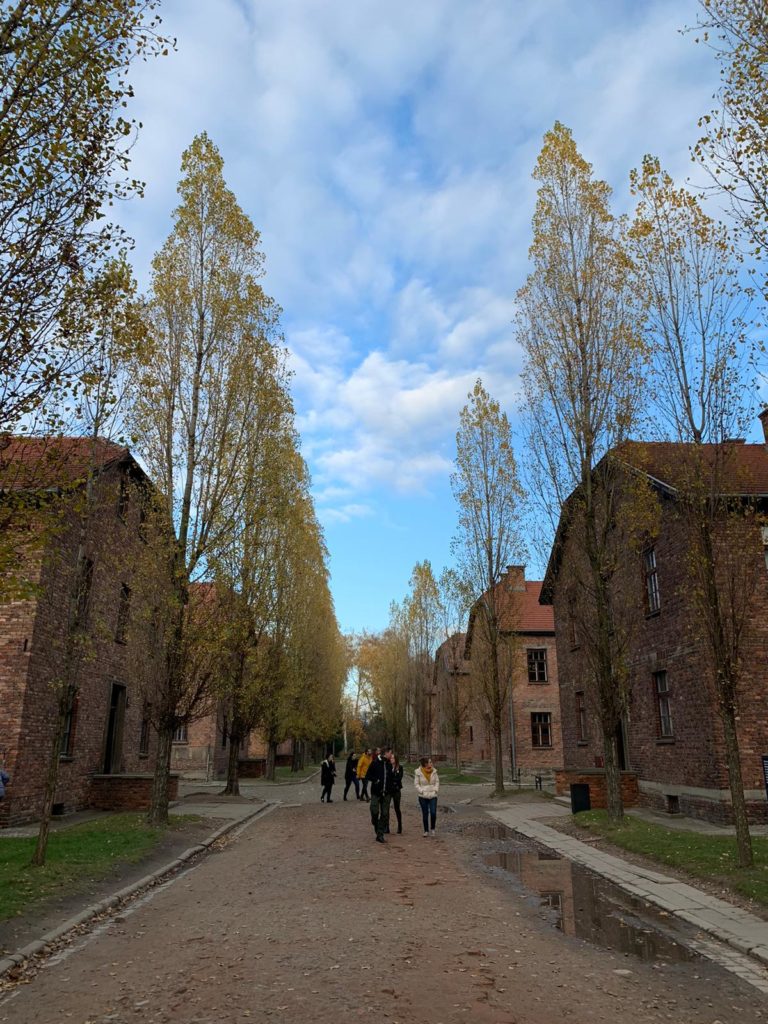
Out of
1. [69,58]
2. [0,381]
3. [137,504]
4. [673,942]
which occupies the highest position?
[69,58]

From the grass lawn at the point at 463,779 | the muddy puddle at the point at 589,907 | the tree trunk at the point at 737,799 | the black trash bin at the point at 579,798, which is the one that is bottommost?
the grass lawn at the point at 463,779

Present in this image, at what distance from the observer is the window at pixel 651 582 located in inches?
756

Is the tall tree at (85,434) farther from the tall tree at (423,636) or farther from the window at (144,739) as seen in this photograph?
the tall tree at (423,636)

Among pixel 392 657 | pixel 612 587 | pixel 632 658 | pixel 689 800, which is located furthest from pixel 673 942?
pixel 392 657

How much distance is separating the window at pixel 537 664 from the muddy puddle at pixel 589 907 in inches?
1012

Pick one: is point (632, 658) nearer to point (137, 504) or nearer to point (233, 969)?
point (137, 504)

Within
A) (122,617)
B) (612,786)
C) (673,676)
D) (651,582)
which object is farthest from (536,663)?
(612,786)

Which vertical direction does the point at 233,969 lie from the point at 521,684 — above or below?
below

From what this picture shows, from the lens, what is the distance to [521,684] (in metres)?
37.6

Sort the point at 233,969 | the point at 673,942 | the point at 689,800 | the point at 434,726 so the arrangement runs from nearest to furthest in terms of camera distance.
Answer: the point at 233,969 → the point at 673,942 → the point at 689,800 → the point at 434,726

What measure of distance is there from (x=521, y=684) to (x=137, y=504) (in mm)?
26299

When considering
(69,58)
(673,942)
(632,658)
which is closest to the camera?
(69,58)

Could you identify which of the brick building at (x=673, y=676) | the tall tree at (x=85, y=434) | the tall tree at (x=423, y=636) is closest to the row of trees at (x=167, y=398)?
the tall tree at (x=85, y=434)

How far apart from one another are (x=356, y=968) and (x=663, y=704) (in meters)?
14.9
